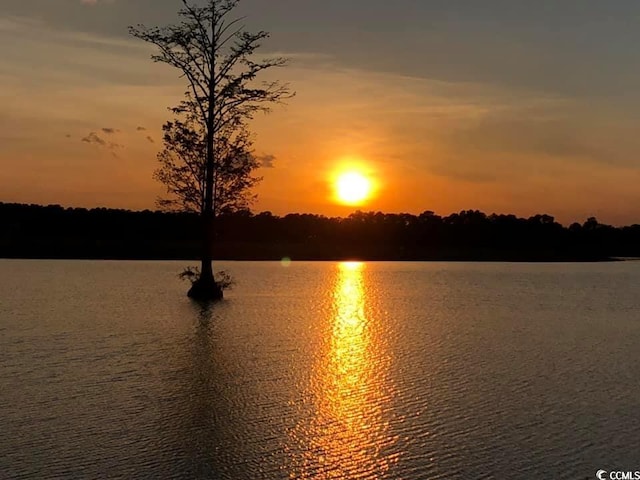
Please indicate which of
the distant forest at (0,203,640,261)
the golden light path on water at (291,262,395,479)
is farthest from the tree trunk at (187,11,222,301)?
the distant forest at (0,203,640,261)

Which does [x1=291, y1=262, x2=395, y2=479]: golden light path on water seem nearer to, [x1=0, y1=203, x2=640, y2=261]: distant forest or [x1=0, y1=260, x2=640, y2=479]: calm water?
[x1=0, y1=260, x2=640, y2=479]: calm water

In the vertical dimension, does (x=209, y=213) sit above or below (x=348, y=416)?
above

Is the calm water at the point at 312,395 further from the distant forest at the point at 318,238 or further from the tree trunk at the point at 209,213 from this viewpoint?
the distant forest at the point at 318,238

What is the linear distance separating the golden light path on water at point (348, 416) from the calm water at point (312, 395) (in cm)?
4

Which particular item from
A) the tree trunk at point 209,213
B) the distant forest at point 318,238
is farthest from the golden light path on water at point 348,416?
the distant forest at point 318,238

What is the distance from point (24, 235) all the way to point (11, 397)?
88461 millimetres

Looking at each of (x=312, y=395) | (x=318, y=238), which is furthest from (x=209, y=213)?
(x=318, y=238)

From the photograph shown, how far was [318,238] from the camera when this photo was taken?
11594 cm

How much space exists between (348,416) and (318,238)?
345ft

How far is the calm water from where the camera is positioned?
8.54m

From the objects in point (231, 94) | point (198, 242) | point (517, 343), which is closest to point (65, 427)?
point (517, 343)

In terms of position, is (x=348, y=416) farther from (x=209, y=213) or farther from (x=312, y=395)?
(x=209, y=213)

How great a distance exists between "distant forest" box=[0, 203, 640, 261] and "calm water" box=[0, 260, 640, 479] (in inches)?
2326

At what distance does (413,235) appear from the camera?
119 m
